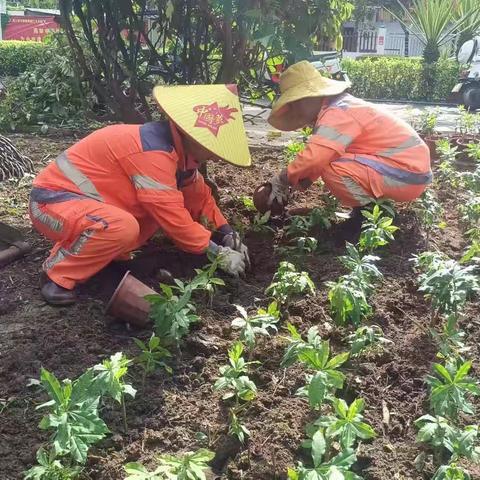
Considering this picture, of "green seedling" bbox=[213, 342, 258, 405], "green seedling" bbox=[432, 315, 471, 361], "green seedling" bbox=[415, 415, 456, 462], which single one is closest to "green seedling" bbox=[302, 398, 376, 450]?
"green seedling" bbox=[415, 415, 456, 462]

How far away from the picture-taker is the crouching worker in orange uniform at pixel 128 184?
2914mm

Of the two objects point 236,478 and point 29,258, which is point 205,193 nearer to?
point 29,258

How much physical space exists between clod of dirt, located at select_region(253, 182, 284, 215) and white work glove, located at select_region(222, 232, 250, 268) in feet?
1.55

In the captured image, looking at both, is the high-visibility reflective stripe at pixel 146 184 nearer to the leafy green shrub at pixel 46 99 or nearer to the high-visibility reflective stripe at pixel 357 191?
the high-visibility reflective stripe at pixel 357 191

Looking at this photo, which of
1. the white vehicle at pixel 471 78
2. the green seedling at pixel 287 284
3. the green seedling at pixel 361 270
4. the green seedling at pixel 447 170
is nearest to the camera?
the green seedling at pixel 361 270

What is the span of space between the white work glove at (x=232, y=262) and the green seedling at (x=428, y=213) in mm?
1072

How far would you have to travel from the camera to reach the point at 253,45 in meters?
4.11

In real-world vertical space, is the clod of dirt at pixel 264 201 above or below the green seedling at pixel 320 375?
below

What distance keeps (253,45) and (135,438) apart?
270 centimetres

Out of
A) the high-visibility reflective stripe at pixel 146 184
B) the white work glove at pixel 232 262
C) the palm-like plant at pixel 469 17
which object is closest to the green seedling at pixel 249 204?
the white work glove at pixel 232 262

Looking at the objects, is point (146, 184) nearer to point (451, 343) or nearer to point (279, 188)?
point (279, 188)

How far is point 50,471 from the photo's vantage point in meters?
1.76

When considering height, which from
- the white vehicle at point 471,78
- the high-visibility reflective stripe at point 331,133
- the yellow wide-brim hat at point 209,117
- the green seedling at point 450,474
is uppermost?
the yellow wide-brim hat at point 209,117

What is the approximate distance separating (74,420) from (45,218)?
4.79ft
